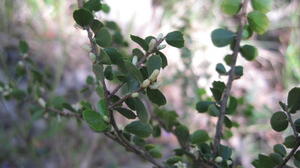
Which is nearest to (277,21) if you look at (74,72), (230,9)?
(74,72)

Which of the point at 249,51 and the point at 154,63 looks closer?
the point at 154,63

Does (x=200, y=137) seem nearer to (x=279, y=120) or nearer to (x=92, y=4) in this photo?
(x=279, y=120)

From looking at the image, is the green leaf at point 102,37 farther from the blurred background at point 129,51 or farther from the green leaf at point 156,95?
the blurred background at point 129,51

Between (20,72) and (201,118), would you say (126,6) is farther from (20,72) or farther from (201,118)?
(20,72)

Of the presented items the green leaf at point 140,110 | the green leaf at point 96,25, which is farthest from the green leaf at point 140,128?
the green leaf at point 96,25

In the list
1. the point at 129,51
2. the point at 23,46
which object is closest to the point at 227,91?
the point at 23,46

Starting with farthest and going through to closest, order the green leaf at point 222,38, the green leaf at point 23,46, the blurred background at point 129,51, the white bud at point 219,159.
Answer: the blurred background at point 129,51 < the green leaf at point 23,46 < the green leaf at point 222,38 < the white bud at point 219,159

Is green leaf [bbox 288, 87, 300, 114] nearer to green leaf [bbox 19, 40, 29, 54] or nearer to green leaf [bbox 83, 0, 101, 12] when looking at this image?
green leaf [bbox 83, 0, 101, 12]
